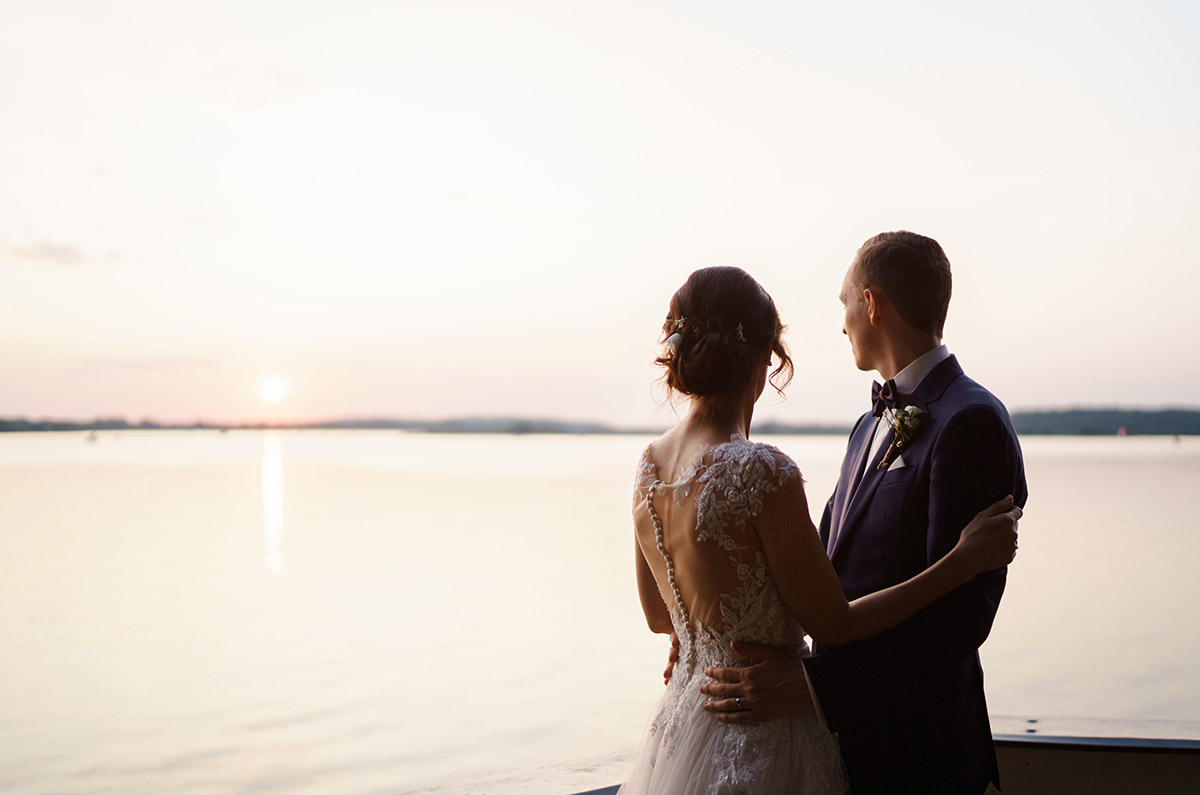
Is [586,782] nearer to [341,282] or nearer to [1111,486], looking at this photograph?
[1111,486]

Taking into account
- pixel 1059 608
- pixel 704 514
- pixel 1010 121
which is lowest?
pixel 1059 608

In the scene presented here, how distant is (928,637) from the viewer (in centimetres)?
165

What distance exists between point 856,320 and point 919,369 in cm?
18

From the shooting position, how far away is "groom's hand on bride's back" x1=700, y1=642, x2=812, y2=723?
1577 millimetres

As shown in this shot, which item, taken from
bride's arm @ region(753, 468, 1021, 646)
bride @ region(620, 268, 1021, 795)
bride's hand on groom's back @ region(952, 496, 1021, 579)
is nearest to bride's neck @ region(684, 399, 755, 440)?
bride @ region(620, 268, 1021, 795)

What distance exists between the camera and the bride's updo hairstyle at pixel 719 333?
5.10 feet

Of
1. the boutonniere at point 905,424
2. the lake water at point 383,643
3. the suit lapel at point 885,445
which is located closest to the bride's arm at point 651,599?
the suit lapel at point 885,445

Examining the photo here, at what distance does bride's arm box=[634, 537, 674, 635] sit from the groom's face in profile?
0.69 meters

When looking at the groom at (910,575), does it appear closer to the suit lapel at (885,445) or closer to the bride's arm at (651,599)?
the suit lapel at (885,445)

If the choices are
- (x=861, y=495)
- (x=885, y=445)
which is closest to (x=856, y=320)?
(x=885, y=445)

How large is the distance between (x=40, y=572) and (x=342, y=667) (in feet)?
18.6

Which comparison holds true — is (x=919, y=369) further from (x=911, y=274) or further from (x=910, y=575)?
(x=910, y=575)

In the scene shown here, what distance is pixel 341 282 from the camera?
35.8m

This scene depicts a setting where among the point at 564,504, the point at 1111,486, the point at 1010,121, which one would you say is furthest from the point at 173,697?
the point at 1111,486
